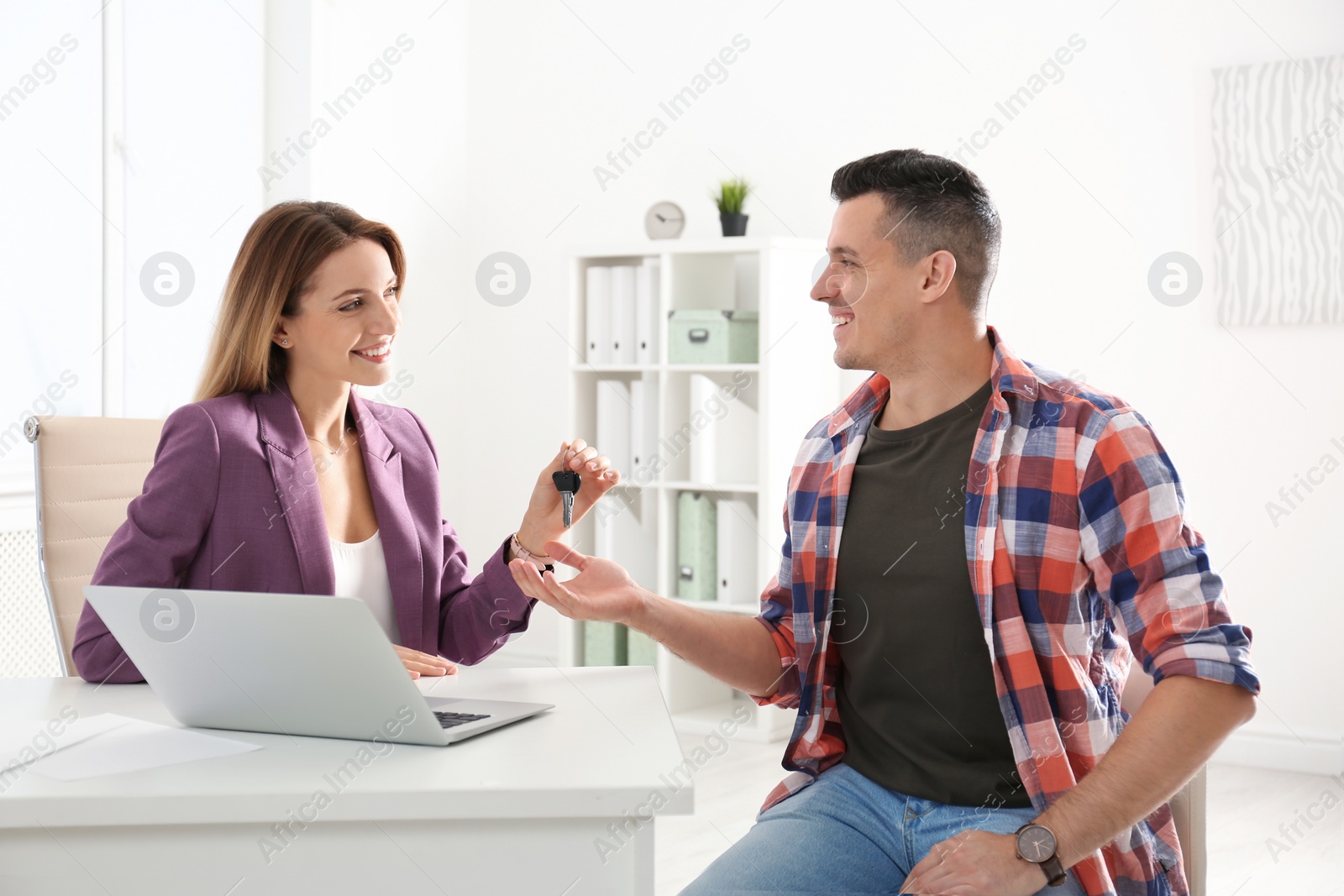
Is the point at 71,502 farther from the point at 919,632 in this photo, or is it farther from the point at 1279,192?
the point at 1279,192

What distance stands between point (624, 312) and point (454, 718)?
2778 mm

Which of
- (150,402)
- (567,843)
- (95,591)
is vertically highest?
(150,402)

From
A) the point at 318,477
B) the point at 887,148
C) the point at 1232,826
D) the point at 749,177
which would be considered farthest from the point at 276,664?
the point at 749,177

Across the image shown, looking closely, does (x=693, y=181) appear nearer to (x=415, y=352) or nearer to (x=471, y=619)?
(x=415, y=352)

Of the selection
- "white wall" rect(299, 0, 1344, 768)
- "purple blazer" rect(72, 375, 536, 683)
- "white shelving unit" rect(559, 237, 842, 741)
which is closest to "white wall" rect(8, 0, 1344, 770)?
"white wall" rect(299, 0, 1344, 768)

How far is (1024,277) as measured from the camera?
12.2 feet

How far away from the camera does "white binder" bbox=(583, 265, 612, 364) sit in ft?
13.0

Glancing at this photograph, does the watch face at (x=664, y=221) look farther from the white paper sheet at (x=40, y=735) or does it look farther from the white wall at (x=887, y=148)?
the white paper sheet at (x=40, y=735)

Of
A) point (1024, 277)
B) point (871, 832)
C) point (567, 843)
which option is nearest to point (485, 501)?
point (1024, 277)

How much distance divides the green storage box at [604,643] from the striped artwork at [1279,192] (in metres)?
2.13

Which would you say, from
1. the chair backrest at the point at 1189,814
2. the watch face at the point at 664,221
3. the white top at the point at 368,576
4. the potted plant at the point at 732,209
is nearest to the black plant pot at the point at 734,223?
the potted plant at the point at 732,209

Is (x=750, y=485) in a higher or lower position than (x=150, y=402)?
lower

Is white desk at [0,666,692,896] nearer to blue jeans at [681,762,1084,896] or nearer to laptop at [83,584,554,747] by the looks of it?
laptop at [83,584,554,747]

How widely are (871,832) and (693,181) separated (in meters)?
3.18
